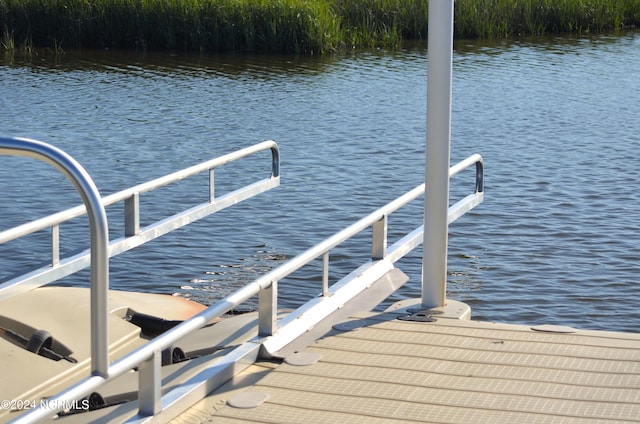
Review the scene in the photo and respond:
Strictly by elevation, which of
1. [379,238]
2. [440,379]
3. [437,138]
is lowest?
[440,379]

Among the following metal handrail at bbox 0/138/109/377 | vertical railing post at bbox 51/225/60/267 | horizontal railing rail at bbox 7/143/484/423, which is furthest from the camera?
vertical railing post at bbox 51/225/60/267

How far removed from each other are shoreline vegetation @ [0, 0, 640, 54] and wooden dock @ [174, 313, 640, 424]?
57.4 feet

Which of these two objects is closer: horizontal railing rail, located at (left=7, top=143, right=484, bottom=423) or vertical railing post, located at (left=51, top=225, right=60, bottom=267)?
horizontal railing rail, located at (left=7, top=143, right=484, bottom=423)

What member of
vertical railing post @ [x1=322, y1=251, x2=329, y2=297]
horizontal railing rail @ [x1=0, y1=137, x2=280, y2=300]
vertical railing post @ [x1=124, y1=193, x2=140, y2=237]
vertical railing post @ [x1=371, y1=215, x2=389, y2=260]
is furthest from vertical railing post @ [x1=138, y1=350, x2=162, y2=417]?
vertical railing post @ [x1=124, y1=193, x2=140, y2=237]

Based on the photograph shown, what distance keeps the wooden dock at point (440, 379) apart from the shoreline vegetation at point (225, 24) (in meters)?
17.5

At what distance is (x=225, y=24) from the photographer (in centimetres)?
2236

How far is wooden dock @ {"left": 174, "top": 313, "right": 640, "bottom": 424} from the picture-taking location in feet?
13.0

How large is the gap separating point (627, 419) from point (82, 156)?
986 cm

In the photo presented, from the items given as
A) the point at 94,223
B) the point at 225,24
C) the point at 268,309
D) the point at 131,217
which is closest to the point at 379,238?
the point at 268,309

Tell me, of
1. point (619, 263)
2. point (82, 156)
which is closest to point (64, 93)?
point (82, 156)

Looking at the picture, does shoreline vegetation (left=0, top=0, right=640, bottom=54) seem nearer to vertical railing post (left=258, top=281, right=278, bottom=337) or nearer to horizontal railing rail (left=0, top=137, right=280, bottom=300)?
horizontal railing rail (left=0, top=137, right=280, bottom=300)

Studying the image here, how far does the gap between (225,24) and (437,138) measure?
17.8 meters

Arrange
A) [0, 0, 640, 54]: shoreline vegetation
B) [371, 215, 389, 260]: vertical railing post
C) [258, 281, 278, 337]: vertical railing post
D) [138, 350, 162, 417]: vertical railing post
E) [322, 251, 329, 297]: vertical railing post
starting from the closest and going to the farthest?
[138, 350, 162, 417]: vertical railing post < [258, 281, 278, 337]: vertical railing post < [322, 251, 329, 297]: vertical railing post < [371, 215, 389, 260]: vertical railing post < [0, 0, 640, 54]: shoreline vegetation

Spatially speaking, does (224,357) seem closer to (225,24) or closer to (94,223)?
(94,223)
